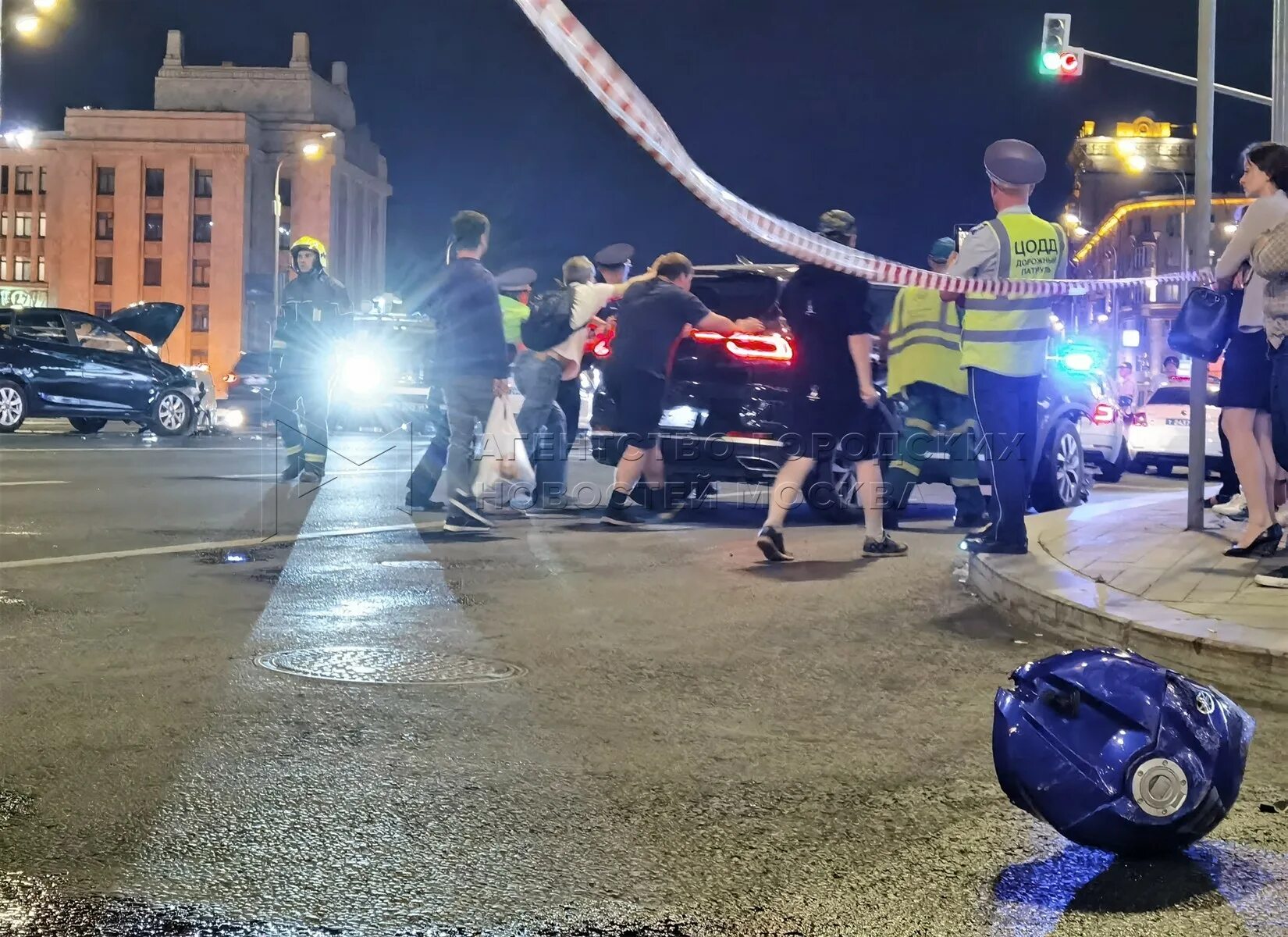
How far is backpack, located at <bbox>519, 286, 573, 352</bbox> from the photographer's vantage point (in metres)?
11.5

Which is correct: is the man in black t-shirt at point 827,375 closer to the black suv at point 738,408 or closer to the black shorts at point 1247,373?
the black suv at point 738,408

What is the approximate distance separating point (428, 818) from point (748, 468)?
6.95 m

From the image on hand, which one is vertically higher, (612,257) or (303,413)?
(612,257)

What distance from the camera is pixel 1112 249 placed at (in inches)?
4833

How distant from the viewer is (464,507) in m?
9.93

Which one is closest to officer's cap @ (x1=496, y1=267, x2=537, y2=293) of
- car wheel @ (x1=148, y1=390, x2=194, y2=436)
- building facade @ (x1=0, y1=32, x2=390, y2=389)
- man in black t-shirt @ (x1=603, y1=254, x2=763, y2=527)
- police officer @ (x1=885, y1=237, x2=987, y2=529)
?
man in black t-shirt @ (x1=603, y1=254, x2=763, y2=527)

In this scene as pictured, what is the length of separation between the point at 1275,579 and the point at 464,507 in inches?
200

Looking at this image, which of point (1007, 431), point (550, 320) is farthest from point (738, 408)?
point (1007, 431)

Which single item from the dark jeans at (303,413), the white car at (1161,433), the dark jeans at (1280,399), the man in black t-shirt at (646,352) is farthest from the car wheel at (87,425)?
the dark jeans at (1280,399)

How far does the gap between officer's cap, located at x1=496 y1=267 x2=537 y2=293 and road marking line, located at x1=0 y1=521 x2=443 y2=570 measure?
10.6ft

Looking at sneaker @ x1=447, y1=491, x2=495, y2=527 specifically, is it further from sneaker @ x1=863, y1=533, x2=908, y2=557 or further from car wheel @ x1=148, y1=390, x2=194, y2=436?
car wheel @ x1=148, y1=390, x2=194, y2=436

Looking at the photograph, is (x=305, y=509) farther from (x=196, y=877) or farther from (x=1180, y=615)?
(x=196, y=877)

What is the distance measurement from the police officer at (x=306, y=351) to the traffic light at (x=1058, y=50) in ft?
45.0

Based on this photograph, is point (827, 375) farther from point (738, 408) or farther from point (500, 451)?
point (500, 451)
